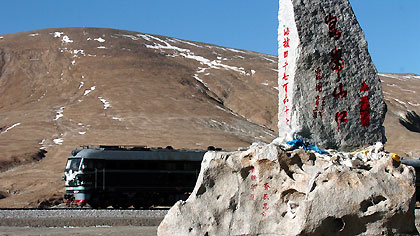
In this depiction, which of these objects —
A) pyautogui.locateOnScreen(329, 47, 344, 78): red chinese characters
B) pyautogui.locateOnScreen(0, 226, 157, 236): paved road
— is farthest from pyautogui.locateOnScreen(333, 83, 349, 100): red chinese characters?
pyautogui.locateOnScreen(0, 226, 157, 236): paved road

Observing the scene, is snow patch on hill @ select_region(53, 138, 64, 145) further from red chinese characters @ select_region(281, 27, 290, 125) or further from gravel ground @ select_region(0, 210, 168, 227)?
red chinese characters @ select_region(281, 27, 290, 125)

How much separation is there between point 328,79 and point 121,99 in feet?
250

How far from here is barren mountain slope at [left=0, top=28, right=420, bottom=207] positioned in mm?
58375

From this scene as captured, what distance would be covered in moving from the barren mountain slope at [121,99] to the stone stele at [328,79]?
2278 centimetres

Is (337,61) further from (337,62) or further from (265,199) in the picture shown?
(265,199)

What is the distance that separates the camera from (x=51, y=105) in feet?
282

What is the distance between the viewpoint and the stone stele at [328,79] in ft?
44.0

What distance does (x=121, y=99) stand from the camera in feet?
289

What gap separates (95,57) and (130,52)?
7963 mm

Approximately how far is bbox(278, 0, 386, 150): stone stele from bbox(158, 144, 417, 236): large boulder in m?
1.04

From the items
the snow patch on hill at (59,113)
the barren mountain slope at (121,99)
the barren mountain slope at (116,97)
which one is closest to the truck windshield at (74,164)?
the barren mountain slope at (121,99)

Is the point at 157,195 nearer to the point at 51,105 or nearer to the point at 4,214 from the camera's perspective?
the point at 4,214

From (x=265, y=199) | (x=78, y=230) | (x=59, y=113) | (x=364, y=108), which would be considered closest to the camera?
(x=265, y=199)

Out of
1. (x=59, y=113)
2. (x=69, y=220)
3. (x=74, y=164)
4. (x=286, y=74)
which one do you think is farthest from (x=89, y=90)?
(x=286, y=74)
